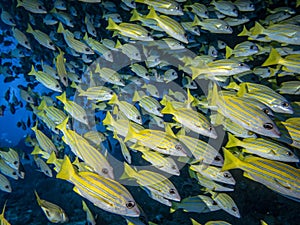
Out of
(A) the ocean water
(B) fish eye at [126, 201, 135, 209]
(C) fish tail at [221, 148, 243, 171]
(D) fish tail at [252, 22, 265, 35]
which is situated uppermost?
(D) fish tail at [252, 22, 265, 35]

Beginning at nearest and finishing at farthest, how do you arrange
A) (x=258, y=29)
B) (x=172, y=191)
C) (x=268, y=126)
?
1. (x=268, y=126)
2. (x=172, y=191)
3. (x=258, y=29)

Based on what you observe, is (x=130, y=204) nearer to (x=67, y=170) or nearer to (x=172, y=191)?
(x=67, y=170)

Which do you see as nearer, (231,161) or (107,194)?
(107,194)

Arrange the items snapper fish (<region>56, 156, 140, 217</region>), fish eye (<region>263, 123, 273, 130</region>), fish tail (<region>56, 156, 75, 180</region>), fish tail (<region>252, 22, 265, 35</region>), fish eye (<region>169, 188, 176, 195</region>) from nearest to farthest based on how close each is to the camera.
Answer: snapper fish (<region>56, 156, 140, 217</region>), fish tail (<region>56, 156, 75, 180</region>), fish eye (<region>263, 123, 273, 130</region>), fish eye (<region>169, 188, 176, 195</region>), fish tail (<region>252, 22, 265, 35</region>)

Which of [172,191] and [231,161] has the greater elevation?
[231,161]

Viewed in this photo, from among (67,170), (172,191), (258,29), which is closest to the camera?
(67,170)

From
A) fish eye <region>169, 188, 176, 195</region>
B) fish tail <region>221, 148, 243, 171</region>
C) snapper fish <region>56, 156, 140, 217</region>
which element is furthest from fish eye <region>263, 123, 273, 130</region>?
snapper fish <region>56, 156, 140, 217</region>

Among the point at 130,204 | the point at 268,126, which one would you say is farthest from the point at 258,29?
the point at 130,204

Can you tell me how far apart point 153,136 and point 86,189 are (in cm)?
114

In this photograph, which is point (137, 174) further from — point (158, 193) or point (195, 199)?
point (195, 199)

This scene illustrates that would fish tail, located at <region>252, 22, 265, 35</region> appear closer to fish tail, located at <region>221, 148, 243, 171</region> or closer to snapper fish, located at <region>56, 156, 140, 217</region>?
fish tail, located at <region>221, 148, 243, 171</region>

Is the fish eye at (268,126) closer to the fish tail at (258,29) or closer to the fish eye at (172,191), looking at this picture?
the fish eye at (172,191)

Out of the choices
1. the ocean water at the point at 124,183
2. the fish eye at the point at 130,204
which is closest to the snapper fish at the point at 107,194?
the fish eye at the point at 130,204

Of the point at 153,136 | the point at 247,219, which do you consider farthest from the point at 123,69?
the point at 247,219
